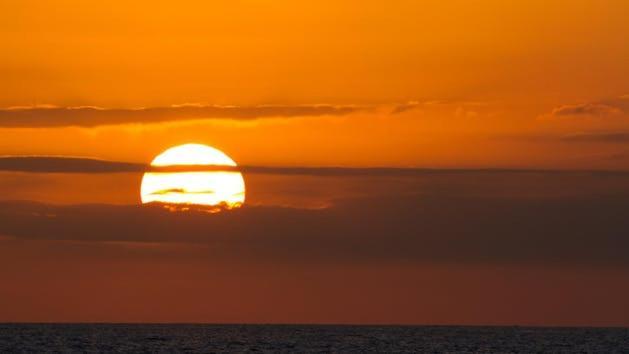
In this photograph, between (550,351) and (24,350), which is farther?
(550,351)

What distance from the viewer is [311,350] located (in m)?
190

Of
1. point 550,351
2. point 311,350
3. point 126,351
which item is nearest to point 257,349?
point 311,350

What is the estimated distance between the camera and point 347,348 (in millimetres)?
196625

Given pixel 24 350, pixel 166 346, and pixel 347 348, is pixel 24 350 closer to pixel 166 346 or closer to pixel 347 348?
pixel 166 346

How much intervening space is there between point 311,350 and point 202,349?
15079 mm

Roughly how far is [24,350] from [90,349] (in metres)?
9.25

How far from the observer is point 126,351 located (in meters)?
180

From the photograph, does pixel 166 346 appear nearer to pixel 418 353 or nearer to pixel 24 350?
pixel 24 350

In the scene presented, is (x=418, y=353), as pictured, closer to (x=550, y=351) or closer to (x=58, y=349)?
(x=550, y=351)

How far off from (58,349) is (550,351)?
7044 centimetres

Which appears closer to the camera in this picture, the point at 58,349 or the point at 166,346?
the point at 58,349

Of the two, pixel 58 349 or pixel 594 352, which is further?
pixel 594 352

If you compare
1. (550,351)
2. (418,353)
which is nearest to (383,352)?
(418,353)

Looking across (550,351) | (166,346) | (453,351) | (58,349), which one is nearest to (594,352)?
(550,351)
